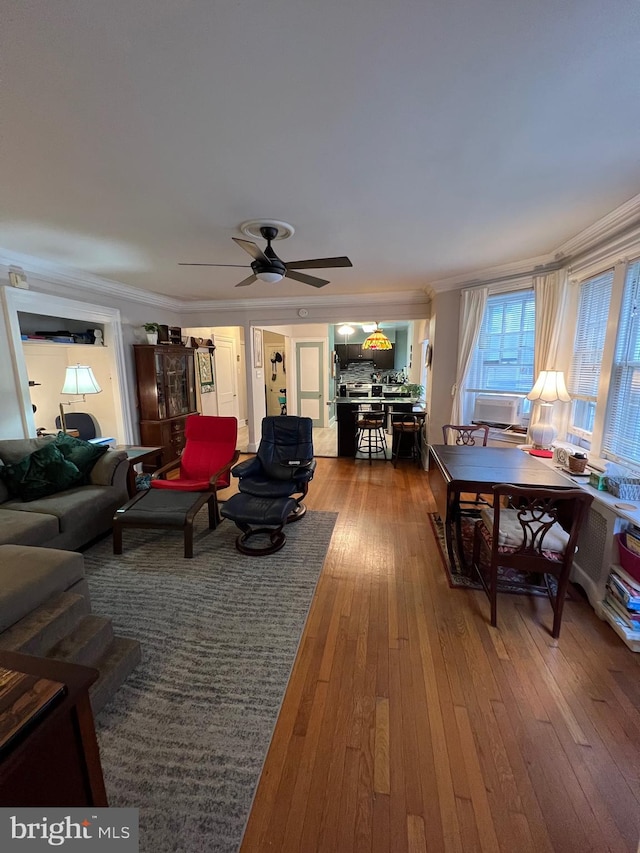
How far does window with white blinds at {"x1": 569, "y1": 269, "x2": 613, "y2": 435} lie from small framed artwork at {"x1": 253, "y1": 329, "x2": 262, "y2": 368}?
4.60 meters

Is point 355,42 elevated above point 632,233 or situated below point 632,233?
above

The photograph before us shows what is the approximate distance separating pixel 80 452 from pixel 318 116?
337 centimetres

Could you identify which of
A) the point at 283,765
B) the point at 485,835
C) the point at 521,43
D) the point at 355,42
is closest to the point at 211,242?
the point at 355,42

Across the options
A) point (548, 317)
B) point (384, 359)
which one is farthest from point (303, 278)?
point (384, 359)

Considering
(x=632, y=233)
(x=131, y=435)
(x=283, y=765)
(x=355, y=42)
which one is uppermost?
(x=355, y=42)

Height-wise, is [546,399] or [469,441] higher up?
[546,399]

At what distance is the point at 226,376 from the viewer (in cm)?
735

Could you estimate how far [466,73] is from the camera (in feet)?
4.24

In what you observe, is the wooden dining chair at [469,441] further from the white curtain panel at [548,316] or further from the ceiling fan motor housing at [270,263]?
the ceiling fan motor housing at [270,263]

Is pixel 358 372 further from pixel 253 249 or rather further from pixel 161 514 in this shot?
pixel 161 514

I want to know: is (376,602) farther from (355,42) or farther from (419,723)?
(355,42)

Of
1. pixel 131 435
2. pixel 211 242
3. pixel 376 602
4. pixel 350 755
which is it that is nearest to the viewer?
pixel 350 755

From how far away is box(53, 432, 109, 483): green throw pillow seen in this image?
130 inches

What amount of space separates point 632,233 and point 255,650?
12.0 ft
